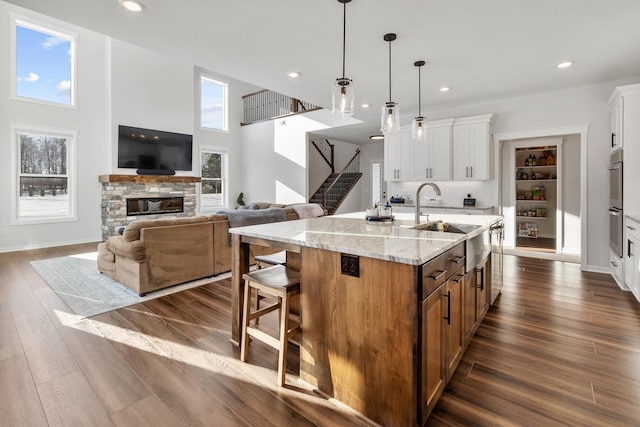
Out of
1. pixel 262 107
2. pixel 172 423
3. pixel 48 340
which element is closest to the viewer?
pixel 172 423

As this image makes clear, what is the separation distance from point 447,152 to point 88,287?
5865mm

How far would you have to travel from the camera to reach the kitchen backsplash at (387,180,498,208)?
570cm

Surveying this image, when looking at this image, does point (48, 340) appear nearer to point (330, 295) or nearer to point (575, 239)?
point (330, 295)

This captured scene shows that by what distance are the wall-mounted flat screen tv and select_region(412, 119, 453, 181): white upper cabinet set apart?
5.93 metres

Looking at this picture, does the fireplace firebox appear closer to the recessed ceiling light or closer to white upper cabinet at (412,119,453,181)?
the recessed ceiling light

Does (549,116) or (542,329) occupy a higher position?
(549,116)

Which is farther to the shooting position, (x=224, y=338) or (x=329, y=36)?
(x=329, y=36)

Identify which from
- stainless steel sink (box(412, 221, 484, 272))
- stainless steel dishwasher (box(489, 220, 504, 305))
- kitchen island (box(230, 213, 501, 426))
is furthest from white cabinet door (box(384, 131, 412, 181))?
kitchen island (box(230, 213, 501, 426))

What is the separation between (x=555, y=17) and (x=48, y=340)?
515cm

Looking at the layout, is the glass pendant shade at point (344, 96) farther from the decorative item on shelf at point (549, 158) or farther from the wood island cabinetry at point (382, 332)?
the decorative item on shelf at point (549, 158)

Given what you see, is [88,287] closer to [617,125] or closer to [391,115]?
[391,115]

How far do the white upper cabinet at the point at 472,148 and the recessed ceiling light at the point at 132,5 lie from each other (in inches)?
195

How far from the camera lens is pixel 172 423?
165cm

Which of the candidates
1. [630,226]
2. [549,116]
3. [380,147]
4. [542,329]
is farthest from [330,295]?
[380,147]
